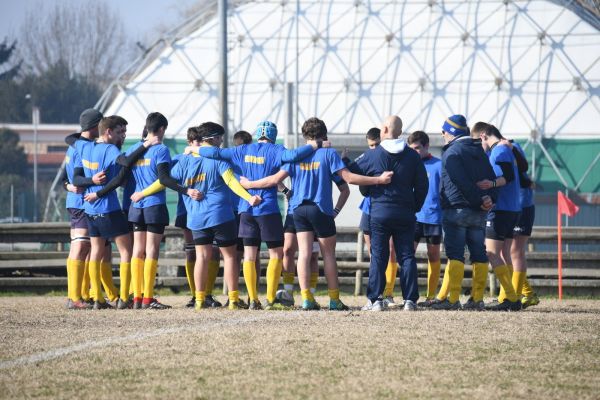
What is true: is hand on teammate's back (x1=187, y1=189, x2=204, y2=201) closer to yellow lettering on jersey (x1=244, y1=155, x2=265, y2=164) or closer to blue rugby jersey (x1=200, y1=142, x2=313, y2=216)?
blue rugby jersey (x1=200, y1=142, x2=313, y2=216)

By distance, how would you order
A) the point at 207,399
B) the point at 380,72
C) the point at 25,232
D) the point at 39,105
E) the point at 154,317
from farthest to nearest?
the point at 39,105 < the point at 380,72 < the point at 25,232 < the point at 154,317 < the point at 207,399

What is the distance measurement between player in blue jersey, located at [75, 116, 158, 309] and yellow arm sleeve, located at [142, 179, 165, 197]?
0.98ft

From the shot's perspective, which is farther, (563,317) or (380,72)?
(380,72)

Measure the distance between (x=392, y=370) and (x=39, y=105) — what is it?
71.9 m

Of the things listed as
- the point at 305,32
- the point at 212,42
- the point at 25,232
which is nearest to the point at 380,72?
the point at 305,32

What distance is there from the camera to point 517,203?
1284 centimetres

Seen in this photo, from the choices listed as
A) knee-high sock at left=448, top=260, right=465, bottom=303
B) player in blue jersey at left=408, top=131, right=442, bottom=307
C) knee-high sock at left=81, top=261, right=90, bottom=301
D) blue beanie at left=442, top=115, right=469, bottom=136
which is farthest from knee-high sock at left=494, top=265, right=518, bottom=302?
knee-high sock at left=81, top=261, right=90, bottom=301

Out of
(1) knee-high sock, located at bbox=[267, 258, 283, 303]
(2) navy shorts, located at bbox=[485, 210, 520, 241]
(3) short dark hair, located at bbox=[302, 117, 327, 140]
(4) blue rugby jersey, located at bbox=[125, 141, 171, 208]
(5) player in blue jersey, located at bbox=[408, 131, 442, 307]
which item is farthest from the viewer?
(5) player in blue jersey, located at bbox=[408, 131, 442, 307]

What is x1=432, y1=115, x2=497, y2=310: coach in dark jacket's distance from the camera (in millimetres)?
12234

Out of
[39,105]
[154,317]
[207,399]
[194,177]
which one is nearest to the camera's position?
[207,399]

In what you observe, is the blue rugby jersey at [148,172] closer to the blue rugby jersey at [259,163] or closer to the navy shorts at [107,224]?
the navy shorts at [107,224]

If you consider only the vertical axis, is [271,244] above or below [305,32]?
below

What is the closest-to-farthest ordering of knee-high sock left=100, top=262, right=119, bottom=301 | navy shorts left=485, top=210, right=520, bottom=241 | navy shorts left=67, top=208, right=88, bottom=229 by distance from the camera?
navy shorts left=485, top=210, right=520, bottom=241
navy shorts left=67, top=208, right=88, bottom=229
knee-high sock left=100, top=262, right=119, bottom=301

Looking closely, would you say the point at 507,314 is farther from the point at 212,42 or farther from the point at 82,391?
the point at 212,42
